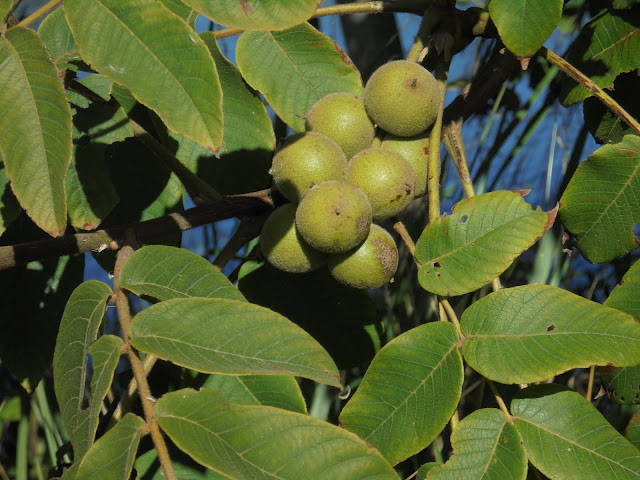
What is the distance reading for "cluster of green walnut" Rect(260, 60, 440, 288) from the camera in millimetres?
995

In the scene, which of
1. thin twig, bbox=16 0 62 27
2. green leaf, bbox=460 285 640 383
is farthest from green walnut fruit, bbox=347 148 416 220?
thin twig, bbox=16 0 62 27

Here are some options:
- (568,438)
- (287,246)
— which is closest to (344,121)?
(287,246)

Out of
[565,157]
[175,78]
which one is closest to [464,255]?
[175,78]

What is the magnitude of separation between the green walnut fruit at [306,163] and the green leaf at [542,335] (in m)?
0.30

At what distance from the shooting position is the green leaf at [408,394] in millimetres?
854

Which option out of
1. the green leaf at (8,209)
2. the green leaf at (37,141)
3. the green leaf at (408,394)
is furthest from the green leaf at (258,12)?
the green leaf at (8,209)

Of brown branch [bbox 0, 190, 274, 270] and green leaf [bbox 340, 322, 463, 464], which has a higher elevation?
brown branch [bbox 0, 190, 274, 270]

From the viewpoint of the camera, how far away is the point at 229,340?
2.59ft

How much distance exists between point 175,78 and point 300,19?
6.7 inches

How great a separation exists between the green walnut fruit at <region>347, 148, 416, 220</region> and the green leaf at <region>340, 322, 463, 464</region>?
0.72 feet

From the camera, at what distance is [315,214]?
0.98 metres

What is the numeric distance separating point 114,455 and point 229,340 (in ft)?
0.56

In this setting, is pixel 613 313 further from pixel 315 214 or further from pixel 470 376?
pixel 470 376

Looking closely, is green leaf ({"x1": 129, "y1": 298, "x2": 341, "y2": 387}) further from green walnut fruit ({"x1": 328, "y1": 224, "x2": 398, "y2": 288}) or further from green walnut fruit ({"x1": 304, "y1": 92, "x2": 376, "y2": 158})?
green walnut fruit ({"x1": 304, "y1": 92, "x2": 376, "y2": 158})
